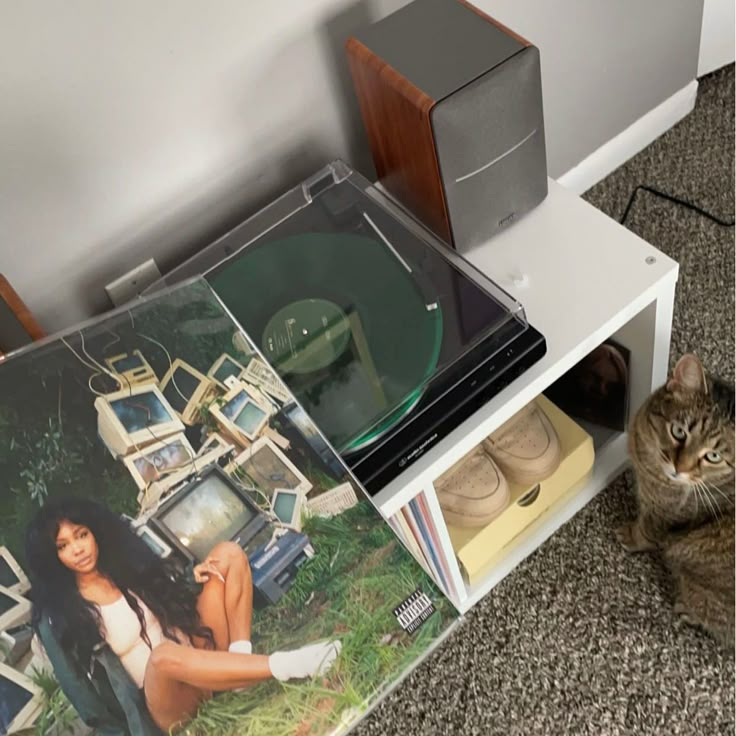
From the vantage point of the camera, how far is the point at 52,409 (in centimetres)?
73

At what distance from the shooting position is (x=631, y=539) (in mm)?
1206

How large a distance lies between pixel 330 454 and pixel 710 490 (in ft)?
1.71

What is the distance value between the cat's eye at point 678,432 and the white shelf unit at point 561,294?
0.13 meters

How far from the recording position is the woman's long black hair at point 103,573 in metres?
0.65

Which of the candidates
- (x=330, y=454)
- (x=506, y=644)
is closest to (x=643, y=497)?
(x=506, y=644)

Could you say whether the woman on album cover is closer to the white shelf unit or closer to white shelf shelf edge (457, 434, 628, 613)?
the white shelf unit

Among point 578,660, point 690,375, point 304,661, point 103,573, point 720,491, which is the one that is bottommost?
point 578,660

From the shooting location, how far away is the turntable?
864 mm

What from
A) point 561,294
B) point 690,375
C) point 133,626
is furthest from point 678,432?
point 133,626

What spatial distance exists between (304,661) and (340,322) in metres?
0.39

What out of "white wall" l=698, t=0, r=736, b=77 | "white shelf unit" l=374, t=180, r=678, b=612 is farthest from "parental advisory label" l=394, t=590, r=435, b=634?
"white wall" l=698, t=0, r=736, b=77

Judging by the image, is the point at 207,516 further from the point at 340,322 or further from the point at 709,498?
the point at 709,498

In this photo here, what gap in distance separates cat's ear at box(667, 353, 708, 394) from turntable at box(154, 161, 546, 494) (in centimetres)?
18

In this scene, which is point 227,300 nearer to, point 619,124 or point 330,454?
point 330,454
